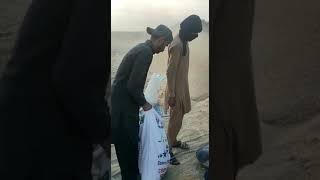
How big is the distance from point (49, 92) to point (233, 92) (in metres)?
0.88

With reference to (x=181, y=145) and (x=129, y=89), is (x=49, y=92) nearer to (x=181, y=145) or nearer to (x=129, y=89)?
(x=129, y=89)

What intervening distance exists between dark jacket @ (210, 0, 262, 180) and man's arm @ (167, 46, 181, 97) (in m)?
0.18

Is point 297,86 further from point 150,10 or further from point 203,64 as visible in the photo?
point 150,10

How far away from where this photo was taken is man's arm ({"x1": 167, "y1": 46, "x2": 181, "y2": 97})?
2.47 metres

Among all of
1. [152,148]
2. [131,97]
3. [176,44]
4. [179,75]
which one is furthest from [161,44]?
[152,148]

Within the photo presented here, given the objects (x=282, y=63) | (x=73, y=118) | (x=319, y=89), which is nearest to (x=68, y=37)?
(x=73, y=118)

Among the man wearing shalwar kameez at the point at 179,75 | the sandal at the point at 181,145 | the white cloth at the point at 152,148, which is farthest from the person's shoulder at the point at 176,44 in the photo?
the sandal at the point at 181,145

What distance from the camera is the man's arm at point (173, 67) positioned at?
2471 millimetres

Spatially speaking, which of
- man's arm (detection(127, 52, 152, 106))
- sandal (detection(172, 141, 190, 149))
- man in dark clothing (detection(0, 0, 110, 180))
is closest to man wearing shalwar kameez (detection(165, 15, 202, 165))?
sandal (detection(172, 141, 190, 149))

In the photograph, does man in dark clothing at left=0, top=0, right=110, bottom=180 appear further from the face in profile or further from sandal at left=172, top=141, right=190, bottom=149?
sandal at left=172, top=141, right=190, bottom=149

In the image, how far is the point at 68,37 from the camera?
2.34 metres

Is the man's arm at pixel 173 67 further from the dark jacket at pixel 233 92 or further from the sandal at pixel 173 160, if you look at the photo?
the sandal at pixel 173 160

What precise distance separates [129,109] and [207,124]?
15.6 inches

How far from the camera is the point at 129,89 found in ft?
8.23
